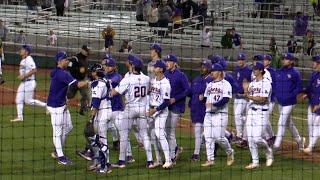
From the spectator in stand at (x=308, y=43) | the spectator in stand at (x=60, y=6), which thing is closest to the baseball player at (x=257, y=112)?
the spectator in stand at (x=308, y=43)

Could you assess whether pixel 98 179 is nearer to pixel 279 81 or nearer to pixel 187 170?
pixel 187 170

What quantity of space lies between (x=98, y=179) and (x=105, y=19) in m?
17.7

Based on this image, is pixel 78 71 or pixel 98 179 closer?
pixel 98 179

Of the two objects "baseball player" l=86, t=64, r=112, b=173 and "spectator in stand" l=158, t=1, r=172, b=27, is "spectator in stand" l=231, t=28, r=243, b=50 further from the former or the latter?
"baseball player" l=86, t=64, r=112, b=173

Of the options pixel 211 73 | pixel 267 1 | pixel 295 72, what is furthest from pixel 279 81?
pixel 267 1

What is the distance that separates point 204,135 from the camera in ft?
41.0

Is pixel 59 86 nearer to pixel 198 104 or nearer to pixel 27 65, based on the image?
pixel 198 104

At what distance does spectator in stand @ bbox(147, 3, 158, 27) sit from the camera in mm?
25953

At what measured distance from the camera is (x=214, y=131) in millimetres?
12172

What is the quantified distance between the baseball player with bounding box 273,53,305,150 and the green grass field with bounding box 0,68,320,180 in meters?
0.48

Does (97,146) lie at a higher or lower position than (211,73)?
lower

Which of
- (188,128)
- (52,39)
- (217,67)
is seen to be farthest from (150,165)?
(52,39)

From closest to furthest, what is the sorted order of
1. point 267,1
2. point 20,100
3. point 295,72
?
1. point 295,72
2. point 20,100
3. point 267,1

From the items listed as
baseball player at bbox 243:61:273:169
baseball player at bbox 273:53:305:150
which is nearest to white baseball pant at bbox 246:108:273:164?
baseball player at bbox 243:61:273:169
